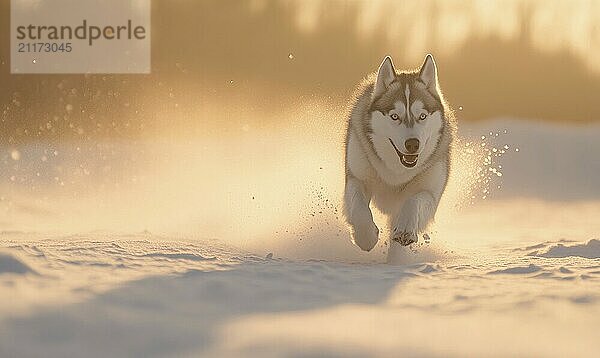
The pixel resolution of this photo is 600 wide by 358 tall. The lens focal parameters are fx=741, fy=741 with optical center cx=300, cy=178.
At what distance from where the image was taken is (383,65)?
6539mm

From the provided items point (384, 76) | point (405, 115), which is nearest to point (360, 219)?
point (405, 115)

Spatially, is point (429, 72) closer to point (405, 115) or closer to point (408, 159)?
point (405, 115)

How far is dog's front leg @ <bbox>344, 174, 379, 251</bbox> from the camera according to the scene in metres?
6.16

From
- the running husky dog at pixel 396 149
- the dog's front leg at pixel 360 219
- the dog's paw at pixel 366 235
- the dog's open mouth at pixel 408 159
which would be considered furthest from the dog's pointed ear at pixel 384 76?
the dog's paw at pixel 366 235

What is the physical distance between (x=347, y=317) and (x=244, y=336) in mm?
636

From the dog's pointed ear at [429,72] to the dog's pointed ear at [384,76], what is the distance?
0.27m

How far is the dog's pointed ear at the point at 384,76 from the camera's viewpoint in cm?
654

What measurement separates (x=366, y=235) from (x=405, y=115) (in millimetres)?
1059

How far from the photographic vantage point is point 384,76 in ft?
21.5

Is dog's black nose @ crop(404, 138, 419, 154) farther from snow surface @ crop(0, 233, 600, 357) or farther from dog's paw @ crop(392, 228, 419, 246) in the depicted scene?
snow surface @ crop(0, 233, 600, 357)

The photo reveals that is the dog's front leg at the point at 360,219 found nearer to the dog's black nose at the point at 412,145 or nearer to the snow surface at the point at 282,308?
the dog's black nose at the point at 412,145

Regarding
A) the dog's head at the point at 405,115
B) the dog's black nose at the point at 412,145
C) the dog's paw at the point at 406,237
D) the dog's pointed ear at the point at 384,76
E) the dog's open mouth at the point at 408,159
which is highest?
the dog's pointed ear at the point at 384,76

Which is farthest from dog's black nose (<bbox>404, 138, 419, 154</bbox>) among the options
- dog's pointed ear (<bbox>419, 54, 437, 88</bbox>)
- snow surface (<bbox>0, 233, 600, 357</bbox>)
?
snow surface (<bbox>0, 233, 600, 357</bbox>)

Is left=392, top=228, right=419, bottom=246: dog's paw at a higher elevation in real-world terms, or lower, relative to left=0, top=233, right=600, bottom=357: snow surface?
higher
